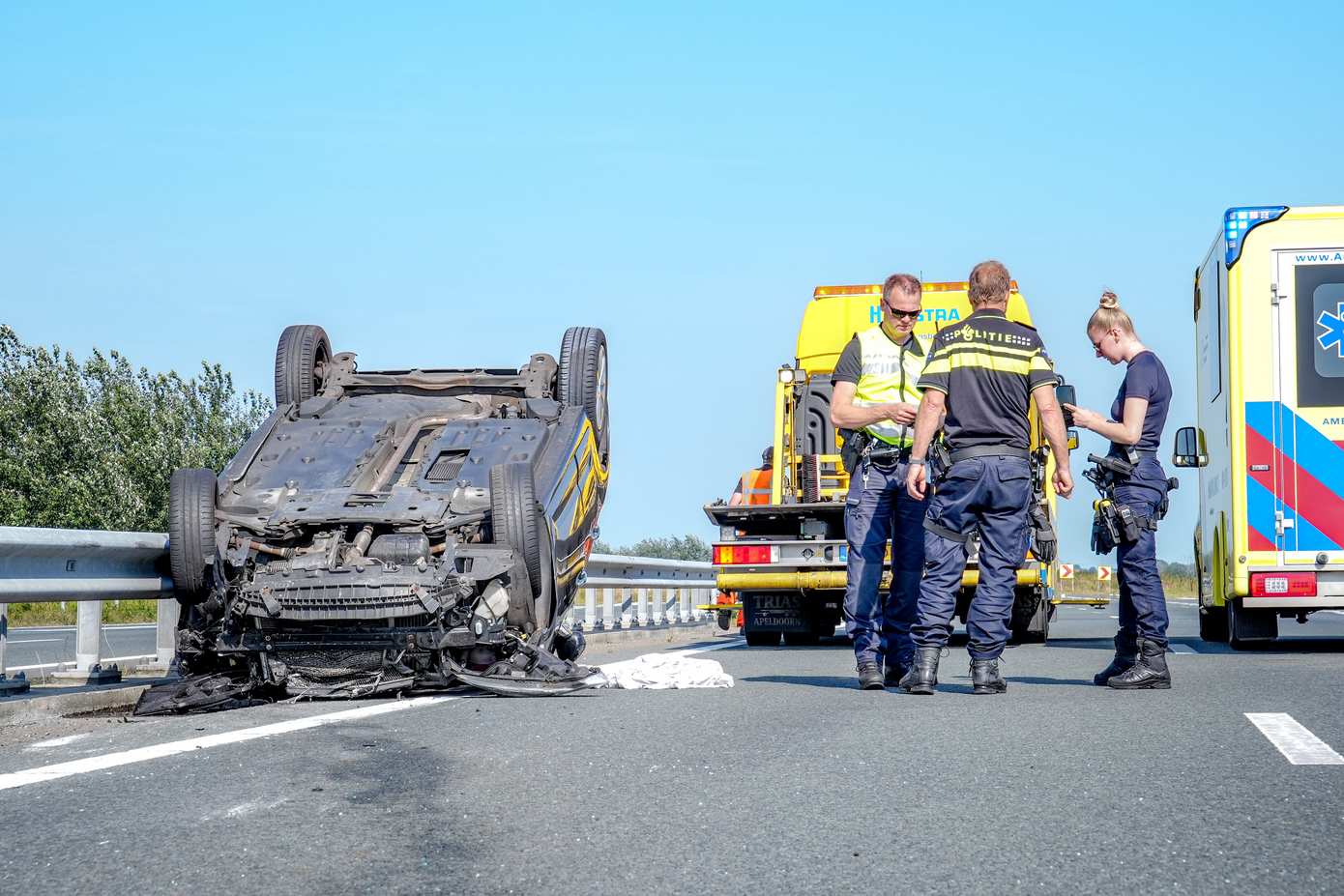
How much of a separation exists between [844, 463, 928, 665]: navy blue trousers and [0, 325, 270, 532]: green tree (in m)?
56.5

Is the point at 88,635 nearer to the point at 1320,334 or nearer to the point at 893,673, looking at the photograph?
the point at 893,673

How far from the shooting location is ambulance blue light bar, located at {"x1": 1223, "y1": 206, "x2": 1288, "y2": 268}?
1241 cm

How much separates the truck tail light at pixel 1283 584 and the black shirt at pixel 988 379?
4986mm

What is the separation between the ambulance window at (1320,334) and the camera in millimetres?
12141

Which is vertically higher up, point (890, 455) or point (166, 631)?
point (890, 455)

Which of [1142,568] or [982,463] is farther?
[1142,568]

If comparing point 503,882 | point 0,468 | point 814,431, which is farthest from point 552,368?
point 0,468

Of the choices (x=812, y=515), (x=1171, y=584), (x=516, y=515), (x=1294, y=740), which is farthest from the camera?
(x=1171, y=584)

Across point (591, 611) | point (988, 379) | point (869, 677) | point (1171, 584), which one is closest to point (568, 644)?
point (869, 677)

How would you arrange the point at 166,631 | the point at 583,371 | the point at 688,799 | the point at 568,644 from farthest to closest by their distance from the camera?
the point at 583,371 < the point at 568,644 < the point at 166,631 < the point at 688,799

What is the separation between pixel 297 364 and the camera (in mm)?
10711

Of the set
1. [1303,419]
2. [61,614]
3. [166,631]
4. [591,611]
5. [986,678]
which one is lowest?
[61,614]

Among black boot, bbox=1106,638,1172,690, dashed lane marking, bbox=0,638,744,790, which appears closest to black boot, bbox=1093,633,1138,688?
black boot, bbox=1106,638,1172,690

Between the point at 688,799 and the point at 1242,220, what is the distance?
30.8 ft
